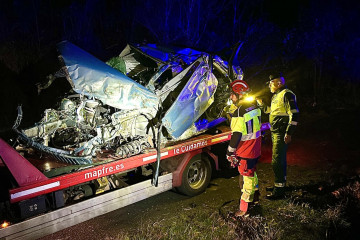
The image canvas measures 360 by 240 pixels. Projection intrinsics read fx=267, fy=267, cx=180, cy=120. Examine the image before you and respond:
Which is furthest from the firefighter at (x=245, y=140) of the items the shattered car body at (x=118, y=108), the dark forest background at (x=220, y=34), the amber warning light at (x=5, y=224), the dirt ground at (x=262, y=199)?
the dark forest background at (x=220, y=34)

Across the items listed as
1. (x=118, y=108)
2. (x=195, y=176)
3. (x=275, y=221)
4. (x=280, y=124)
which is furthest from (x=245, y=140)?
(x=118, y=108)

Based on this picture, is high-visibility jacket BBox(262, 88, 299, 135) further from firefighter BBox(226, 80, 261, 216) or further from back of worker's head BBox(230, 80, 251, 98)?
back of worker's head BBox(230, 80, 251, 98)

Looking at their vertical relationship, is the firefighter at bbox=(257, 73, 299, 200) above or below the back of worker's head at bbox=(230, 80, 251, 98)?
below

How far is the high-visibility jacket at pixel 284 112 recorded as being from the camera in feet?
14.7

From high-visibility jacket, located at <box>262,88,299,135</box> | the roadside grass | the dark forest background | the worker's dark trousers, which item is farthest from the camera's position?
the dark forest background

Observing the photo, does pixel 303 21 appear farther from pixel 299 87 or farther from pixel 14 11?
pixel 14 11

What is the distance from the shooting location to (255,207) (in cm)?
445

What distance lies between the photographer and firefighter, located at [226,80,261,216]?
3936mm

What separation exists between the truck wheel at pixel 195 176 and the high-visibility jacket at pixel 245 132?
1131mm

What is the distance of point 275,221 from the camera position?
4.03 metres

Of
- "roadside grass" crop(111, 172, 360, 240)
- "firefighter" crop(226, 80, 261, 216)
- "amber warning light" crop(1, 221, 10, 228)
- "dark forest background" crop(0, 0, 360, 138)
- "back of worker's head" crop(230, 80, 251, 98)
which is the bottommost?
"roadside grass" crop(111, 172, 360, 240)

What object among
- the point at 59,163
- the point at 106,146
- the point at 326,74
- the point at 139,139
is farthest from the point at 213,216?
the point at 326,74

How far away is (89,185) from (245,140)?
2.50 meters

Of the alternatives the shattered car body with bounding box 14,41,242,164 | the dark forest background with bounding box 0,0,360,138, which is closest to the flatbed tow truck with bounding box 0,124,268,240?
the shattered car body with bounding box 14,41,242,164
